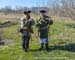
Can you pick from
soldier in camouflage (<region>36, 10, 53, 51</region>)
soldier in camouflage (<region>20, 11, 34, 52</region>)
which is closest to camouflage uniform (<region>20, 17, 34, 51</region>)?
soldier in camouflage (<region>20, 11, 34, 52</region>)

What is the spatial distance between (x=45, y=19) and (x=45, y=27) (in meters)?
0.37

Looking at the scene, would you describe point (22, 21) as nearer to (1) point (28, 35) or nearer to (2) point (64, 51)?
(1) point (28, 35)

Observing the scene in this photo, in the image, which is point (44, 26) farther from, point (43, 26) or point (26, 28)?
point (26, 28)

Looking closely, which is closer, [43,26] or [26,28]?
[26,28]

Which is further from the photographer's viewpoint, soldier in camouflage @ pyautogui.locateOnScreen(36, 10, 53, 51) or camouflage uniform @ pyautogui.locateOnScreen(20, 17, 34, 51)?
soldier in camouflage @ pyautogui.locateOnScreen(36, 10, 53, 51)

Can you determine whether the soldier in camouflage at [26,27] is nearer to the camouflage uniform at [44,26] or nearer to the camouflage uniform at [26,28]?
the camouflage uniform at [26,28]

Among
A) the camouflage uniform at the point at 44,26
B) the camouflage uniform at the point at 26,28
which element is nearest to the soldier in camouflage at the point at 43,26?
the camouflage uniform at the point at 44,26

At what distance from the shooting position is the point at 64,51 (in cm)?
1182

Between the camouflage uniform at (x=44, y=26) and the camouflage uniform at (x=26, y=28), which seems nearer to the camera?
the camouflage uniform at (x=26, y=28)

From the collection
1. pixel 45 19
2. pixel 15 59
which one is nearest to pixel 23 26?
pixel 45 19

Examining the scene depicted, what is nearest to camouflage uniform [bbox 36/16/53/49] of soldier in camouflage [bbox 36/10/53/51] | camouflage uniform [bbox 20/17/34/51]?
soldier in camouflage [bbox 36/10/53/51]

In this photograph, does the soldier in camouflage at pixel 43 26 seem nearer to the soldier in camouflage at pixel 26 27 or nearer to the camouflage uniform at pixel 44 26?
the camouflage uniform at pixel 44 26

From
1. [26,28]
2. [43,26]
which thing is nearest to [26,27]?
[26,28]

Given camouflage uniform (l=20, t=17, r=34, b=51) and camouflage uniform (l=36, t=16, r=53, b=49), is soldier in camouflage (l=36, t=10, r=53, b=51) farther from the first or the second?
camouflage uniform (l=20, t=17, r=34, b=51)
